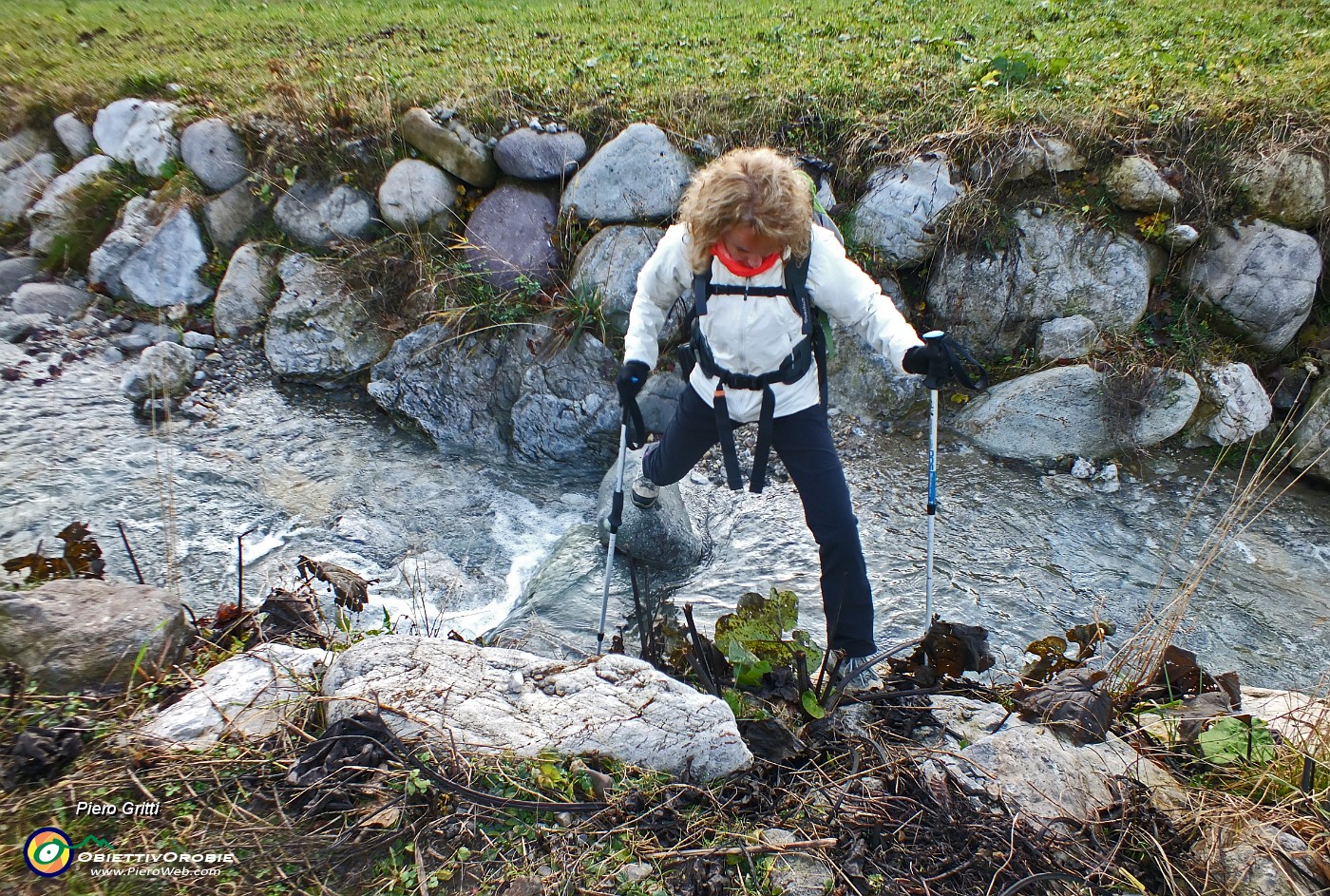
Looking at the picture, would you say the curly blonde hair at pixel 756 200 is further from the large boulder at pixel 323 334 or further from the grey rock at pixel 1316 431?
the grey rock at pixel 1316 431

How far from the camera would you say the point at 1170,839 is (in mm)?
2516

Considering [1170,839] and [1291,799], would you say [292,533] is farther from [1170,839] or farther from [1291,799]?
[1291,799]

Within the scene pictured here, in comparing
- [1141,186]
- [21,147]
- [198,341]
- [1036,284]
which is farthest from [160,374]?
[1141,186]

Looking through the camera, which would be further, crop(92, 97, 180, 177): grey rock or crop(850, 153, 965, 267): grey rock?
crop(92, 97, 180, 177): grey rock

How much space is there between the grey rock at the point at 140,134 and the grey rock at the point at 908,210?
7.33m

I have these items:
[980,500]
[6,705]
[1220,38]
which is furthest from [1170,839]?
[1220,38]

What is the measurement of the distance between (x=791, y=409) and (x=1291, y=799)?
241 centimetres

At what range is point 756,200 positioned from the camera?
335cm

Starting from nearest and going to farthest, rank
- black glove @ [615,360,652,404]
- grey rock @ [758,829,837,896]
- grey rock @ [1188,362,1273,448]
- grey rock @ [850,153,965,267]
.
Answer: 1. grey rock @ [758,829,837,896]
2. black glove @ [615,360,652,404]
3. grey rock @ [1188,362,1273,448]
4. grey rock @ [850,153,965,267]

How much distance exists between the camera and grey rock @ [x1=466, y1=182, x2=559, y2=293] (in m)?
6.79

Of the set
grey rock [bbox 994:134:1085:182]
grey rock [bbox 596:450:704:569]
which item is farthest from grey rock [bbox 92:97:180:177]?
grey rock [bbox 994:134:1085:182]

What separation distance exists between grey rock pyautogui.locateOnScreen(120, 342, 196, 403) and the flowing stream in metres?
0.19

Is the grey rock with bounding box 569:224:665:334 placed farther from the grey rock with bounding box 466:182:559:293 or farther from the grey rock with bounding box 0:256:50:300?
the grey rock with bounding box 0:256:50:300

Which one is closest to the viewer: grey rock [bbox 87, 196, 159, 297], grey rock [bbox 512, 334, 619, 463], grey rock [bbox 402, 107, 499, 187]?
grey rock [bbox 512, 334, 619, 463]
